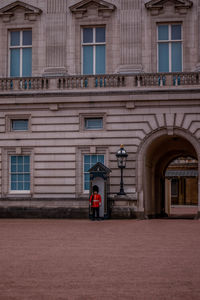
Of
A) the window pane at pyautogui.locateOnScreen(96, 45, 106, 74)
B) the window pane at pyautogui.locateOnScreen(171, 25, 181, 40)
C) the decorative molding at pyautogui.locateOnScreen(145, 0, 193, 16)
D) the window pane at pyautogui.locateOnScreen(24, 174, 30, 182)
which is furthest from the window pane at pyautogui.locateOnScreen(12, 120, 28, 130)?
the window pane at pyautogui.locateOnScreen(171, 25, 181, 40)

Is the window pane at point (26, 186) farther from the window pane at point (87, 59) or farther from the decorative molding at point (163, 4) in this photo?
Result: the decorative molding at point (163, 4)

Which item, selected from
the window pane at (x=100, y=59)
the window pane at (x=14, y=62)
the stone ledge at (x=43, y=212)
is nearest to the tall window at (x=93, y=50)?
the window pane at (x=100, y=59)

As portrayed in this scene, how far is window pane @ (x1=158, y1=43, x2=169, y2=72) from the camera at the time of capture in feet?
85.1

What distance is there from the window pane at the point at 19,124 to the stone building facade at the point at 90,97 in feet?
0.16

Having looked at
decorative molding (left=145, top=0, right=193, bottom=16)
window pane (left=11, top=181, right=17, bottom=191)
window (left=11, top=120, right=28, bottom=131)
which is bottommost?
window pane (left=11, top=181, right=17, bottom=191)

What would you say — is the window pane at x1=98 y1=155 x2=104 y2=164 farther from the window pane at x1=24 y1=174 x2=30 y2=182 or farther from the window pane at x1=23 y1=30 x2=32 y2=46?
the window pane at x1=23 y1=30 x2=32 y2=46

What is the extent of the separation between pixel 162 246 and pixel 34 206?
13359 mm

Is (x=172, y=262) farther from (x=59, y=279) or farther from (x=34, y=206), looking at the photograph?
(x=34, y=206)

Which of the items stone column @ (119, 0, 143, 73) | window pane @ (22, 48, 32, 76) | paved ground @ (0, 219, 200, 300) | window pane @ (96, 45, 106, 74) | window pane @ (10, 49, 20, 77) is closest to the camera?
paved ground @ (0, 219, 200, 300)

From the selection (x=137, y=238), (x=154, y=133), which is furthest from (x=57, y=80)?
(x=137, y=238)

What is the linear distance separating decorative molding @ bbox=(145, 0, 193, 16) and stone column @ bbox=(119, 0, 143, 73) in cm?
50

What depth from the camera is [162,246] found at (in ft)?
40.9

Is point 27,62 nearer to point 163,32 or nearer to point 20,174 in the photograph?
point 20,174

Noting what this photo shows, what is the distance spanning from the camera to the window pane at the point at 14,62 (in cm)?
2702
